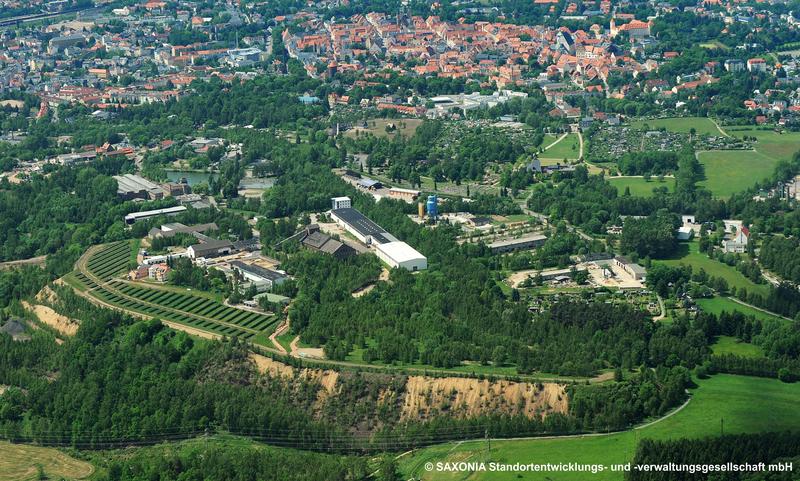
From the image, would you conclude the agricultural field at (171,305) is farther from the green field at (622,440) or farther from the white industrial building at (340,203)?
the green field at (622,440)

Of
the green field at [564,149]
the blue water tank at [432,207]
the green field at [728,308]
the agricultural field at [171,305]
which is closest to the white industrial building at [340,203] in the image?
the blue water tank at [432,207]

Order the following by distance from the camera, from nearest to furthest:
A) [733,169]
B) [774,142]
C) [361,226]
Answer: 1. [361,226]
2. [733,169]
3. [774,142]

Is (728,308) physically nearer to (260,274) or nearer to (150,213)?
(260,274)

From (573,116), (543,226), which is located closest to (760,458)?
(543,226)

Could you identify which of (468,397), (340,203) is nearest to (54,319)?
(340,203)

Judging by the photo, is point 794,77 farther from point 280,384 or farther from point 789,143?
point 280,384

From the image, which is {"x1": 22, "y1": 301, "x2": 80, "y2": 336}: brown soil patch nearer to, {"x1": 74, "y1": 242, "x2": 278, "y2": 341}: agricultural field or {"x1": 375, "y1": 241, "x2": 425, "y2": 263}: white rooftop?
{"x1": 74, "y1": 242, "x2": 278, "y2": 341}: agricultural field
